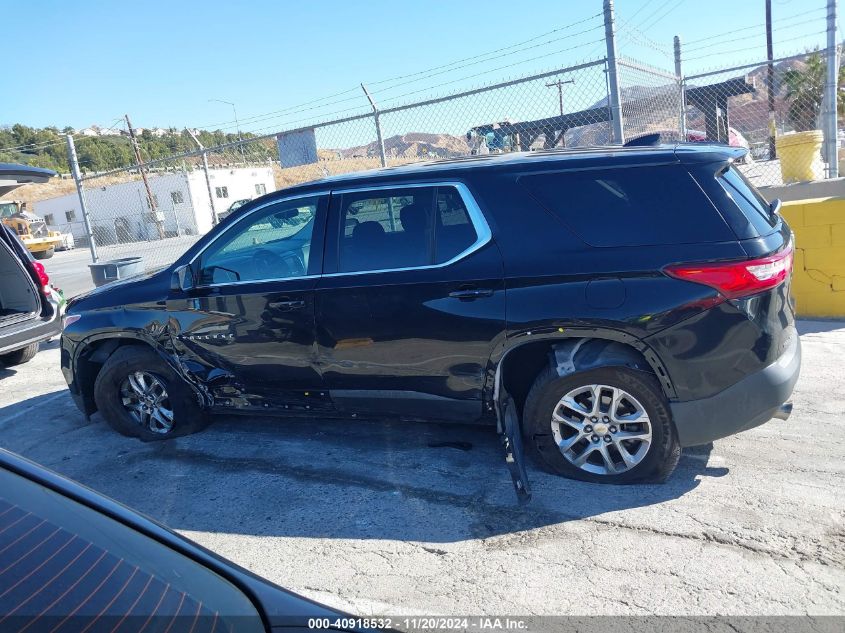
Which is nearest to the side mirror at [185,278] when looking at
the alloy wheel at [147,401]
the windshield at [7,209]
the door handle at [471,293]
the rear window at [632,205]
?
the alloy wheel at [147,401]

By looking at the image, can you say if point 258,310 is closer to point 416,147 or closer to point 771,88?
point 416,147

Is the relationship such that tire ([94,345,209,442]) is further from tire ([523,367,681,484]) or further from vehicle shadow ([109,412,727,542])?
tire ([523,367,681,484])

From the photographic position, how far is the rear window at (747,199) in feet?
11.5

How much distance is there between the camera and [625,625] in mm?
2648

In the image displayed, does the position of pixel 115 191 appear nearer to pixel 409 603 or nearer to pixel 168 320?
pixel 168 320

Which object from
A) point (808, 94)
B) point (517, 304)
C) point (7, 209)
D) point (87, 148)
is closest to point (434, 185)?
point (517, 304)

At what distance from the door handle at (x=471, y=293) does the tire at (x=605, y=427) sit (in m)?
0.57

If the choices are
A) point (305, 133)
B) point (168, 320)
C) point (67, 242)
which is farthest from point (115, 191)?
point (168, 320)

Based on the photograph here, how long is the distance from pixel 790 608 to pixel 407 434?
262cm

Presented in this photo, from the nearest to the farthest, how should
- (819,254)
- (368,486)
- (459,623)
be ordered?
(459,623), (368,486), (819,254)

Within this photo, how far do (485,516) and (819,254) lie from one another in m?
4.82

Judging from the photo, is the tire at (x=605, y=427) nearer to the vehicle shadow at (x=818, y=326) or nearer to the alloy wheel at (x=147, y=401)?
the alloy wheel at (x=147, y=401)

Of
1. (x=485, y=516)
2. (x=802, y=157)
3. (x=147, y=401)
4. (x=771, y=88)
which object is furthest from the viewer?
(x=771, y=88)

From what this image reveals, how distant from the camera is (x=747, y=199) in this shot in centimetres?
365
